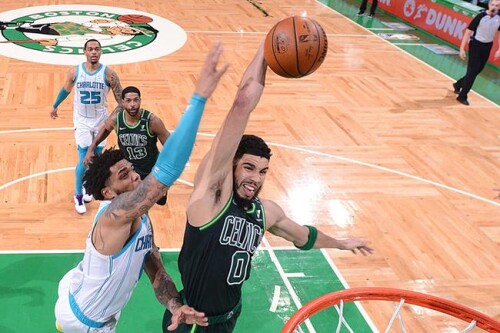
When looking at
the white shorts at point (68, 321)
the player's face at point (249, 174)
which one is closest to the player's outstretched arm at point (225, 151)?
the player's face at point (249, 174)

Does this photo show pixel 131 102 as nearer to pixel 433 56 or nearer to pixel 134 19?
pixel 134 19

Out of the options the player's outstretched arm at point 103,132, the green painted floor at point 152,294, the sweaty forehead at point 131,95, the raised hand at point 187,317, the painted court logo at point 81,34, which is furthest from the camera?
the painted court logo at point 81,34

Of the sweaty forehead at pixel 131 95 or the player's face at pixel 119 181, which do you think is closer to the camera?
the player's face at pixel 119 181

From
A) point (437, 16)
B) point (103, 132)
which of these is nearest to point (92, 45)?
point (103, 132)

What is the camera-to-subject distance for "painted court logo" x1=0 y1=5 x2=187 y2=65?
11820 mm

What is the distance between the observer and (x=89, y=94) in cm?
657

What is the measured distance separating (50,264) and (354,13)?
547 inches

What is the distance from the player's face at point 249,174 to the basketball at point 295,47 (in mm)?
572

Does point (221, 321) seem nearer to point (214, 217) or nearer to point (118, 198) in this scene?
point (214, 217)

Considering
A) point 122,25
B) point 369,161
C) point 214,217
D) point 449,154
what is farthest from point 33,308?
point 122,25

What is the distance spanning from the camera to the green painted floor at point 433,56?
12258 mm

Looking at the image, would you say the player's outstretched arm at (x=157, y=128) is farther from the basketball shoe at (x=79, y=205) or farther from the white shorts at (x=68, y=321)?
the white shorts at (x=68, y=321)

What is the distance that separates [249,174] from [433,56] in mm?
11906

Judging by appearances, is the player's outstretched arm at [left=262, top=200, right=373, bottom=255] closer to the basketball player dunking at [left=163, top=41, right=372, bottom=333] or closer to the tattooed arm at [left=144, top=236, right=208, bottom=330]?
the basketball player dunking at [left=163, top=41, right=372, bottom=333]
